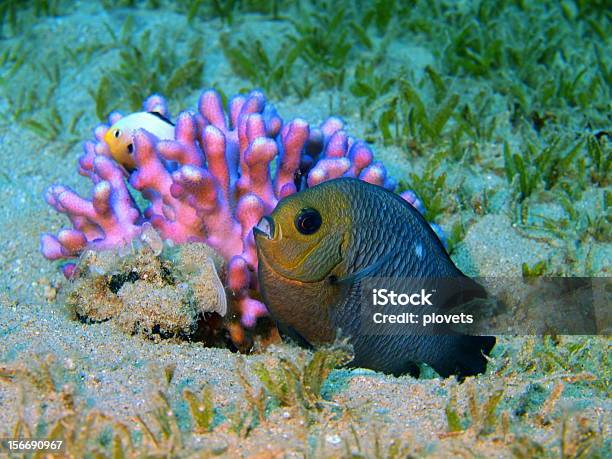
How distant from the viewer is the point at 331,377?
2.88 metres

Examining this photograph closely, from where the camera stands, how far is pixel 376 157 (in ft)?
17.1

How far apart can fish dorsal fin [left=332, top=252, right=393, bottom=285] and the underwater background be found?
0.44 meters

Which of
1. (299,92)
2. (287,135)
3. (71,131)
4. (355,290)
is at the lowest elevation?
(71,131)

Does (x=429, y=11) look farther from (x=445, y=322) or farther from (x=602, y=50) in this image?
(x=445, y=322)

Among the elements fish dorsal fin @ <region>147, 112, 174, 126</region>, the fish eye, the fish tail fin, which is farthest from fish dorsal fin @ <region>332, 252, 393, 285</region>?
fish dorsal fin @ <region>147, 112, 174, 126</region>

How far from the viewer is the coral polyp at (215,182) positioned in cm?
344

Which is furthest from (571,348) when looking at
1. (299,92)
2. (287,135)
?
(299,92)

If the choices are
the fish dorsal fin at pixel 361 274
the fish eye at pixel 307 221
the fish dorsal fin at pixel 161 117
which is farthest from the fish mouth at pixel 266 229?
the fish dorsal fin at pixel 161 117

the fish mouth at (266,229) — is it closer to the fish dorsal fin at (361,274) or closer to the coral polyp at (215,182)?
the fish dorsal fin at (361,274)

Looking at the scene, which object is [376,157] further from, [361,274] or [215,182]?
[361,274]

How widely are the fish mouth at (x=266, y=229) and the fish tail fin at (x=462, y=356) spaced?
1.14 meters

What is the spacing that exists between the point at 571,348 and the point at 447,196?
1.57 metres

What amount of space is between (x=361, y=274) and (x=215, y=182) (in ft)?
3.81

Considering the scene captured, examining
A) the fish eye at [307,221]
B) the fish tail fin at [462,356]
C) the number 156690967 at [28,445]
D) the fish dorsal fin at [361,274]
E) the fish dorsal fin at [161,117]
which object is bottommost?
the fish tail fin at [462,356]
